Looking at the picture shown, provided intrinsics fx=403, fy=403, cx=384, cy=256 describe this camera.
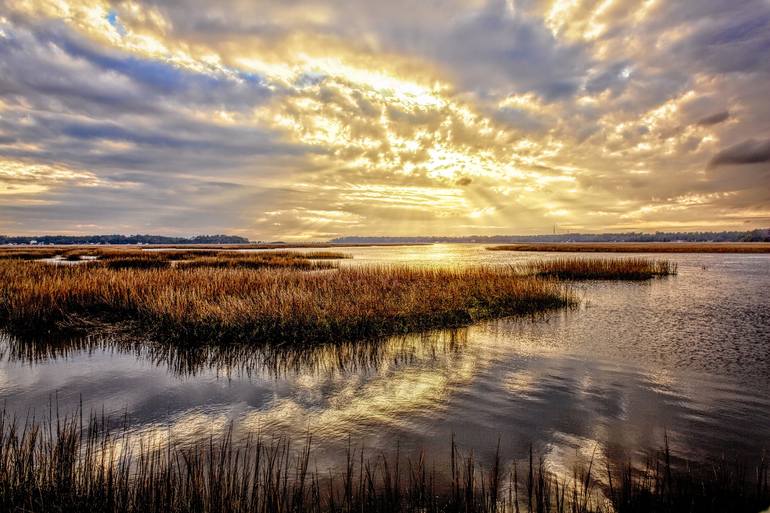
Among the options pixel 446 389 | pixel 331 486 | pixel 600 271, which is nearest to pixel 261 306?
pixel 446 389

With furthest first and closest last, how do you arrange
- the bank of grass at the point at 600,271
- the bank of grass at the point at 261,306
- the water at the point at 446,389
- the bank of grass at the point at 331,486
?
1. the bank of grass at the point at 600,271
2. the bank of grass at the point at 261,306
3. the water at the point at 446,389
4. the bank of grass at the point at 331,486

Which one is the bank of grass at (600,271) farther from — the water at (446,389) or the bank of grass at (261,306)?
the water at (446,389)

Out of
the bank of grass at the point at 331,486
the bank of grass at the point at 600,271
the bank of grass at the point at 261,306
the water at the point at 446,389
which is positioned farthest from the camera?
the bank of grass at the point at 600,271

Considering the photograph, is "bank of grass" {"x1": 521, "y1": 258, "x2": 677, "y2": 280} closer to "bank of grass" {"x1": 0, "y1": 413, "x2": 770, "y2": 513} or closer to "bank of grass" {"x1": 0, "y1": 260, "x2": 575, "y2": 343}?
"bank of grass" {"x1": 0, "y1": 260, "x2": 575, "y2": 343}

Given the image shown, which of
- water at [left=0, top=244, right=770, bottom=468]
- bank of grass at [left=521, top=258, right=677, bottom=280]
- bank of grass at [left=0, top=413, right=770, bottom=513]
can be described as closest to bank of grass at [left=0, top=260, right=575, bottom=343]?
water at [left=0, top=244, right=770, bottom=468]

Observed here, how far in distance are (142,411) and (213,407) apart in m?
1.28

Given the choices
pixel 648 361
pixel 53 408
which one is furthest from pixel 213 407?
pixel 648 361

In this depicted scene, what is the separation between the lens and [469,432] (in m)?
6.88

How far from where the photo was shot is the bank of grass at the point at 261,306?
44.8 feet

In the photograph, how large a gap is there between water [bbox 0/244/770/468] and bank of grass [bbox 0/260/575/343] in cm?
127

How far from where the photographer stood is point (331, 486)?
5184 millimetres

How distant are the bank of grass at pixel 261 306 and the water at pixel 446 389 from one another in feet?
4.16

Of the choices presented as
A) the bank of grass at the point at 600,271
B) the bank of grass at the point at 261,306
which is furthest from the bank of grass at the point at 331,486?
the bank of grass at the point at 600,271

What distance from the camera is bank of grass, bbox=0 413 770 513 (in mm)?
4348
